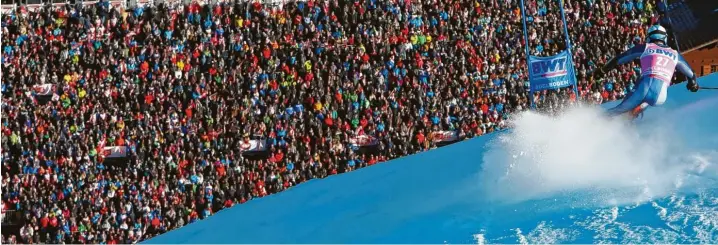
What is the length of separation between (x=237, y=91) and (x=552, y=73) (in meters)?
8.99

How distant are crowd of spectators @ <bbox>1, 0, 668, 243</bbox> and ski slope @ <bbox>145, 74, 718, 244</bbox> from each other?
5.68 feet

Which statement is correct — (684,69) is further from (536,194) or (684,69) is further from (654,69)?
(536,194)

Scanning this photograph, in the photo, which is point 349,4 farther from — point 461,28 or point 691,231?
point 691,231

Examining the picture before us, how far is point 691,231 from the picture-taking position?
37.2 meters

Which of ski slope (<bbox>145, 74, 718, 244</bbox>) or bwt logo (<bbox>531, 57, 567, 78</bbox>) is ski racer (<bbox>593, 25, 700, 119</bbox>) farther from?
bwt logo (<bbox>531, 57, 567, 78</bbox>)

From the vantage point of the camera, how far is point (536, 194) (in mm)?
39000

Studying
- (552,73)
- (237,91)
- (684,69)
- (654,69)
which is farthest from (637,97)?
(237,91)

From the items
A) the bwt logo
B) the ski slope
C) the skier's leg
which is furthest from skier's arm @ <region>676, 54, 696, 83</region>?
the bwt logo

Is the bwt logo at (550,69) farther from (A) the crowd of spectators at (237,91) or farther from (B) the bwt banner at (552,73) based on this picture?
(A) the crowd of spectators at (237,91)

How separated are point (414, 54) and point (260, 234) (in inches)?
313

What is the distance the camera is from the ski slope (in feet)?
124

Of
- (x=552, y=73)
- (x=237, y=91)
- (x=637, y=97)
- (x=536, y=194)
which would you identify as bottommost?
(x=536, y=194)

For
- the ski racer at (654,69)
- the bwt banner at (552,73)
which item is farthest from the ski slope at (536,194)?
the ski racer at (654,69)

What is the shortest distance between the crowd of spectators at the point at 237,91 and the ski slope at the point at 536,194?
1731 mm
